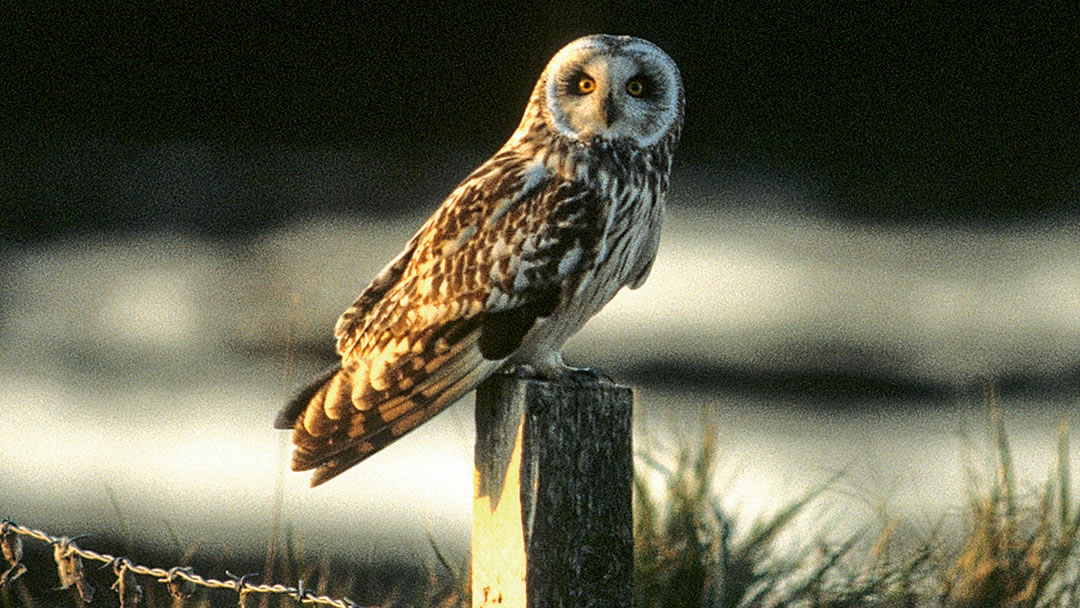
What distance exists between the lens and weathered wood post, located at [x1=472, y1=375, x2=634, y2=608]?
1948mm

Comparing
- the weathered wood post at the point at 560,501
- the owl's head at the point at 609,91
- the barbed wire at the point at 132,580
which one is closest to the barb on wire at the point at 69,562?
the barbed wire at the point at 132,580

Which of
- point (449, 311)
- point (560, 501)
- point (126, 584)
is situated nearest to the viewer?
point (560, 501)

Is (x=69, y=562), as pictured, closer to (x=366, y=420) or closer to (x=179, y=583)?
(x=179, y=583)

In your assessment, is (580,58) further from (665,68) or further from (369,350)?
(369,350)

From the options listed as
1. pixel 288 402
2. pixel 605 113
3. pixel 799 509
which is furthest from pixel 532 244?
pixel 799 509

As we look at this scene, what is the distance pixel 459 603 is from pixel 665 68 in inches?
55.9

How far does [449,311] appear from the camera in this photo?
262cm

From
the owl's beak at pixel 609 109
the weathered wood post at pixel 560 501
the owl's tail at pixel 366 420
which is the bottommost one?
the weathered wood post at pixel 560 501

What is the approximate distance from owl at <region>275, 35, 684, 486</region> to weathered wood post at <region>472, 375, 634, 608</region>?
46cm

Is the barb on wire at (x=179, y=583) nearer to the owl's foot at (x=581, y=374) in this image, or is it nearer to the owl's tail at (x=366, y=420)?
the owl's tail at (x=366, y=420)

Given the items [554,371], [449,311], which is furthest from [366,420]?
[554,371]

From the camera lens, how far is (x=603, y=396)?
2027 millimetres

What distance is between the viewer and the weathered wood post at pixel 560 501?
6.39 ft

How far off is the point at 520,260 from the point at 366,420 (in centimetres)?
46
